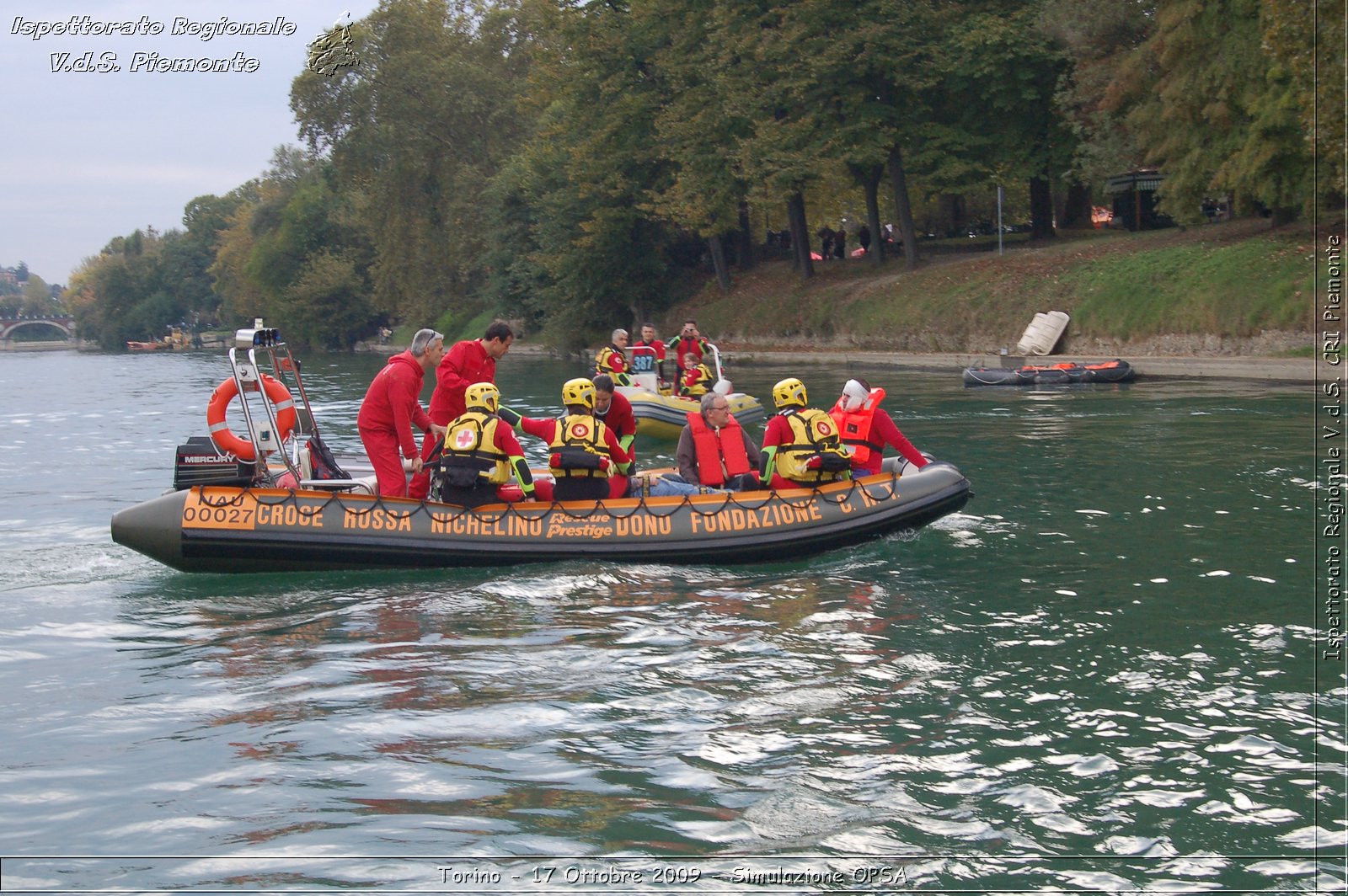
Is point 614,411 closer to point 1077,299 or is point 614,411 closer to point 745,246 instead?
point 1077,299

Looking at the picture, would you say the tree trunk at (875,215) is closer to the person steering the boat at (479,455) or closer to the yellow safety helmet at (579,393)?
the yellow safety helmet at (579,393)

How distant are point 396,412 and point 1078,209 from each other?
33.0 metres

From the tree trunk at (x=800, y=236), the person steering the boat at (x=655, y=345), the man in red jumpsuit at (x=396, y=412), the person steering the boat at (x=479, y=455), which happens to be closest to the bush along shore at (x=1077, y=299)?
the tree trunk at (x=800, y=236)

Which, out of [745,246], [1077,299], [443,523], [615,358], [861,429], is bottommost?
[443,523]

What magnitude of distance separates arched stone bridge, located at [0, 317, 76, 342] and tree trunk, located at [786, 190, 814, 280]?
316 ft

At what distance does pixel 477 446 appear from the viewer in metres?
10.2

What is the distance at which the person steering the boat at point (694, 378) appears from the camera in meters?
19.8

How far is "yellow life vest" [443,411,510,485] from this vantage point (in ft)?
33.3

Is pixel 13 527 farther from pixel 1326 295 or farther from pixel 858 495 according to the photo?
pixel 1326 295

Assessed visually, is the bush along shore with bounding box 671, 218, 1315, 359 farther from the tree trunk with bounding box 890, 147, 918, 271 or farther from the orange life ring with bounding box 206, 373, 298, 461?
the orange life ring with bounding box 206, 373, 298, 461

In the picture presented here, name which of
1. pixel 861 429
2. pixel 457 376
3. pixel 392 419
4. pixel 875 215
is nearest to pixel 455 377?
pixel 457 376

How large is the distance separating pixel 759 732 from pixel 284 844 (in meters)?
2.44

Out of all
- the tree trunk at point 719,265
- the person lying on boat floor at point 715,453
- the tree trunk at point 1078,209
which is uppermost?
the tree trunk at point 1078,209

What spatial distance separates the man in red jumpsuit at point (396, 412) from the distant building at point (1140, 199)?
2706 cm
